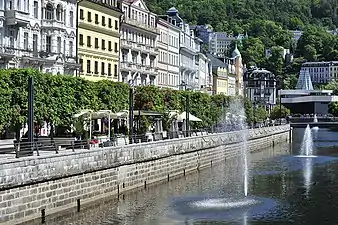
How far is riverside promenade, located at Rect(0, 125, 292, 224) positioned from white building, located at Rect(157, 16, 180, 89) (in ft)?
147

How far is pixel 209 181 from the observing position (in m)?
54.5

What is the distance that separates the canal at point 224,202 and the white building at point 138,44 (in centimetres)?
3115

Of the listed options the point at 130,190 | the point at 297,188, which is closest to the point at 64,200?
the point at 130,190

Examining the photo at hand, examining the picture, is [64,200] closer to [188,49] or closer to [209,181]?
[209,181]

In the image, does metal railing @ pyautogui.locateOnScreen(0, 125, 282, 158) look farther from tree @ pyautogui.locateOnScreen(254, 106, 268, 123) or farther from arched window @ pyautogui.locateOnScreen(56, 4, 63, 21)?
tree @ pyautogui.locateOnScreen(254, 106, 268, 123)

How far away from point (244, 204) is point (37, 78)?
1747 cm

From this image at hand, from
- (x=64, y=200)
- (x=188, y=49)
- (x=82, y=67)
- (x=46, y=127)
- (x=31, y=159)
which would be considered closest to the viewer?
(x=31, y=159)

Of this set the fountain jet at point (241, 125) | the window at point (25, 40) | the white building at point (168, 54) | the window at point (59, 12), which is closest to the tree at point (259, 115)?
the fountain jet at point (241, 125)

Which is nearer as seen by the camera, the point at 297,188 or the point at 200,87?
the point at 297,188

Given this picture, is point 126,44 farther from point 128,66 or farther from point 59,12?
point 59,12

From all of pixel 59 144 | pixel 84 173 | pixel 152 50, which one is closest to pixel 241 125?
pixel 152 50

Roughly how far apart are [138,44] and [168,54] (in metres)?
17.5

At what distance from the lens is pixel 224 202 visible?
43.0 m

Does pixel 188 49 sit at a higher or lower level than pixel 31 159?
higher
